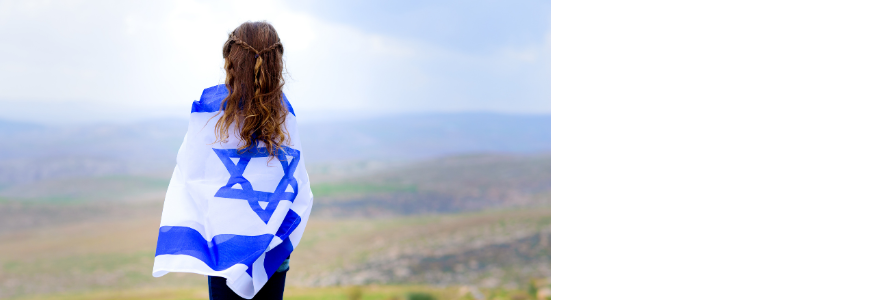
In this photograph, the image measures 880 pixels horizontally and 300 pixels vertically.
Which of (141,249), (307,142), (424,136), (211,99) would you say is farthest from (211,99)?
(424,136)

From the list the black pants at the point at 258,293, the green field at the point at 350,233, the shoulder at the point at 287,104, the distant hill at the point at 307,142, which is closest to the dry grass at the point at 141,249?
the green field at the point at 350,233

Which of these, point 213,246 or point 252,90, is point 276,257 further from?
point 252,90

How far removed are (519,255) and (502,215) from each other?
2.96 feet

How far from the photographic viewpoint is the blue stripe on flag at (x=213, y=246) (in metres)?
1.13

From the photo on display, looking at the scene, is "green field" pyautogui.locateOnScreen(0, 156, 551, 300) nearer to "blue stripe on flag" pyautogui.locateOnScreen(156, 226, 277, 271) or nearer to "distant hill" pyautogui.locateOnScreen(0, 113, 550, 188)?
"distant hill" pyautogui.locateOnScreen(0, 113, 550, 188)

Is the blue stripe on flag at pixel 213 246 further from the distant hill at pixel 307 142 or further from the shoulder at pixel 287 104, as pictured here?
the distant hill at pixel 307 142

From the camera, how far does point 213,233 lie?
116 centimetres

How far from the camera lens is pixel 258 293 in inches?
47.1

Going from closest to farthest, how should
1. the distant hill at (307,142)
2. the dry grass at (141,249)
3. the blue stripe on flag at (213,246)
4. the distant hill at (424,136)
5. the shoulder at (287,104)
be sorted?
1. the blue stripe on flag at (213,246)
2. the shoulder at (287,104)
3. the dry grass at (141,249)
4. the distant hill at (307,142)
5. the distant hill at (424,136)

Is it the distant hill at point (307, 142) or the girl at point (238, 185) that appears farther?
the distant hill at point (307, 142)

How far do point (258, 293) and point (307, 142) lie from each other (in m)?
4.49
